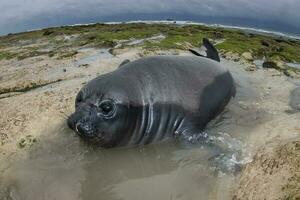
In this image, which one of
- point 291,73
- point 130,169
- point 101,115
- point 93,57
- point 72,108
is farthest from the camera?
point 93,57

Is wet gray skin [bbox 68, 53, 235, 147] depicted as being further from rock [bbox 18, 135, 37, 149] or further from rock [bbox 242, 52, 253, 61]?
rock [bbox 242, 52, 253, 61]

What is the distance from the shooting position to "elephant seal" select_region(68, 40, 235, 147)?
8.87m

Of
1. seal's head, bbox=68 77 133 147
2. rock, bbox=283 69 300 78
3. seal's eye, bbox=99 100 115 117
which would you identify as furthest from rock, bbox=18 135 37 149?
rock, bbox=283 69 300 78

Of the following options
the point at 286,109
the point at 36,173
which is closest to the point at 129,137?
the point at 36,173

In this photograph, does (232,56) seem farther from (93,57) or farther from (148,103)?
(148,103)

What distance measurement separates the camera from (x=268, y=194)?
6.62m

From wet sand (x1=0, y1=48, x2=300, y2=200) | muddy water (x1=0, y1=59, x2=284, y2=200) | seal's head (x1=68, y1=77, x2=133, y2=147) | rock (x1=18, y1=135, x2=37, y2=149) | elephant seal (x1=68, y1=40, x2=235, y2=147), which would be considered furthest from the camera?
rock (x1=18, y1=135, x2=37, y2=149)

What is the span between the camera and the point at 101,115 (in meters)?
8.81

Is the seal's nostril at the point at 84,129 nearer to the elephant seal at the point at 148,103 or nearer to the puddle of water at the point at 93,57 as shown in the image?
the elephant seal at the point at 148,103

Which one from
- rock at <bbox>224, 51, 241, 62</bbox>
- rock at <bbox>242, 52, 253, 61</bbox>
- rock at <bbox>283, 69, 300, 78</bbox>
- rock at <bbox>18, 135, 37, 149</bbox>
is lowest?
rock at <bbox>242, 52, 253, 61</bbox>

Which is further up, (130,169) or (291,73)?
(130,169)

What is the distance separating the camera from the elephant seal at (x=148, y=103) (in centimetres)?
887

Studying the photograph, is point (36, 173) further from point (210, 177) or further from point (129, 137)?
point (210, 177)

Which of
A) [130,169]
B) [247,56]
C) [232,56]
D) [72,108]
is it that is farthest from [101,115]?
[247,56]
